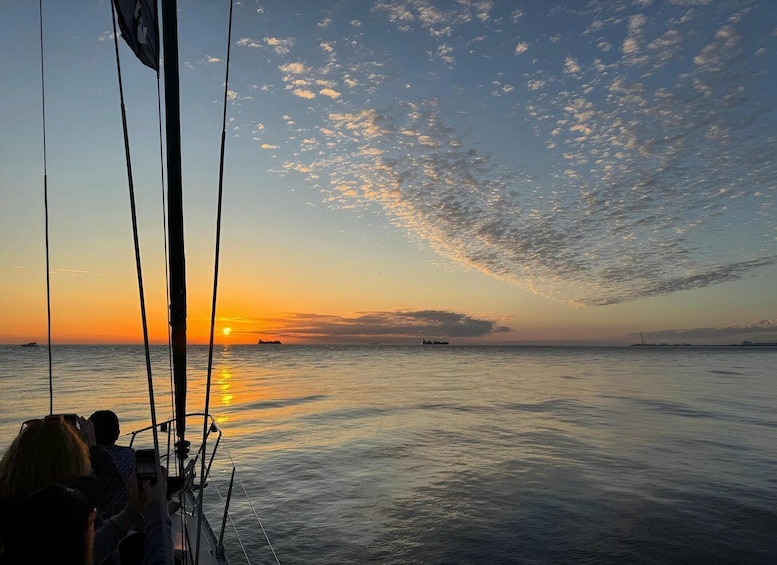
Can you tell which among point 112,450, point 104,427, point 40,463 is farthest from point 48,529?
point 112,450

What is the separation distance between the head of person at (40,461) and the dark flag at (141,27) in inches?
170

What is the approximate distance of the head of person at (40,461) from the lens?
3055 millimetres

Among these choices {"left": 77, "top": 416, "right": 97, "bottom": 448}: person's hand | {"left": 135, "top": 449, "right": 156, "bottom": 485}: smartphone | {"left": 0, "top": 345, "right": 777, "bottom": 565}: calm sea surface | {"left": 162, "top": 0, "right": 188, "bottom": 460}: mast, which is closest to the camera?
{"left": 135, "top": 449, "right": 156, "bottom": 485}: smartphone

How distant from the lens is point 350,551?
1299cm

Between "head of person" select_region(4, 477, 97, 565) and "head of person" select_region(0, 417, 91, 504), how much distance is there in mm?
927

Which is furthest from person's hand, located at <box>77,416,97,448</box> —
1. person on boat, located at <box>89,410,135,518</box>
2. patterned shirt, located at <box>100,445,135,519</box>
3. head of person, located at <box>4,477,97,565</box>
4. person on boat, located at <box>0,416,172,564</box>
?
head of person, located at <box>4,477,97,565</box>

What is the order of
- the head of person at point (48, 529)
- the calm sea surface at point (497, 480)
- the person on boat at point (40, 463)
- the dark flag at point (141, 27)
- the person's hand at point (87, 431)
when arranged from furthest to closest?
1. the calm sea surface at point (497, 480)
2. the dark flag at point (141, 27)
3. the person's hand at point (87, 431)
4. the person on boat at point (40, 463)
5. the head of person at point (48, 529)

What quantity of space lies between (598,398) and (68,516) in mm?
52474

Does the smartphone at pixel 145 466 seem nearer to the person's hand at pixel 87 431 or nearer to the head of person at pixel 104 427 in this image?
the person's hand at pixel 87 431

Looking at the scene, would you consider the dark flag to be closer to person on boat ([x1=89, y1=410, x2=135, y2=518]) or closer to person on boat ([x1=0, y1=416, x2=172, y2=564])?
person on boat ([x1=0, y1=416, x2=172, y2=564])

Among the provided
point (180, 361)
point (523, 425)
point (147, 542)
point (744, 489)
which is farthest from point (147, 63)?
point (523, 425)

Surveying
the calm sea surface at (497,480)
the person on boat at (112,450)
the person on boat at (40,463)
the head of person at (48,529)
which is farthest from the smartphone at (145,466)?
the calm sea surface at (497,480)

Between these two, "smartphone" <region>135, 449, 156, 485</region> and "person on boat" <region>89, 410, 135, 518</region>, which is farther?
"person on boat" <region>89, 410, 135, 518</region>

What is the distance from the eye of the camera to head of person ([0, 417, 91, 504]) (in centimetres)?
305
